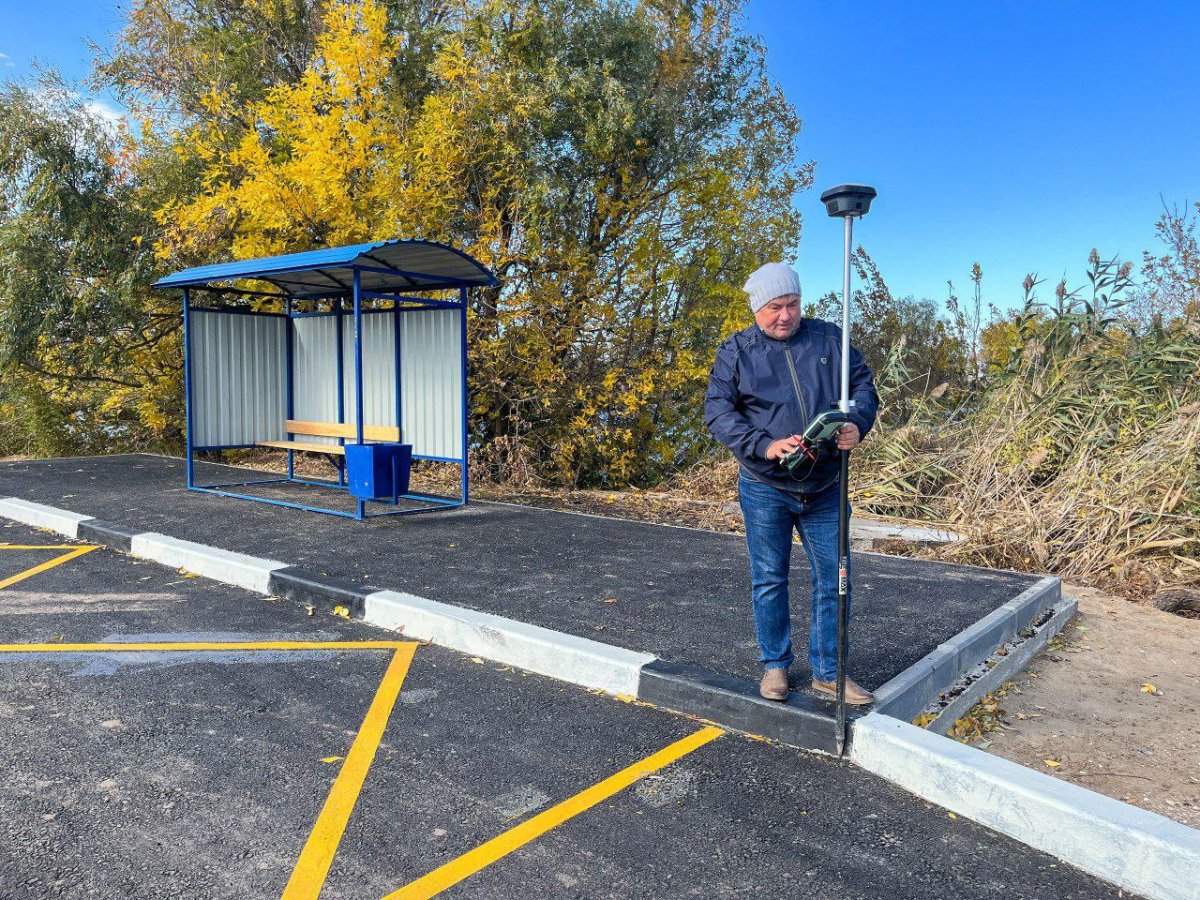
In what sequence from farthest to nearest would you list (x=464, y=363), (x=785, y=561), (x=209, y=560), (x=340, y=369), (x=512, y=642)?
(x=340, y=369) → (x=464, y=363) → (x=209, y=560) → (x=512, y=642) → (x=785, y=561)

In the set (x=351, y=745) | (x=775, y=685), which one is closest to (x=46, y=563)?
(x=351, y=745)

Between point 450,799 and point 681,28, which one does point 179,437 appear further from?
point 450,799

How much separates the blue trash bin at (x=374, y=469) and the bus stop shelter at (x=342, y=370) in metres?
0.01

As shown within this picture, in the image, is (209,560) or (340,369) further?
(340,369)

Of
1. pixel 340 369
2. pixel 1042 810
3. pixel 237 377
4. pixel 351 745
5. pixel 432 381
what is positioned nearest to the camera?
pixel 1042 810

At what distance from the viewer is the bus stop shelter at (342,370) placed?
8.30m

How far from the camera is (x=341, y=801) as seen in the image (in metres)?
3.04

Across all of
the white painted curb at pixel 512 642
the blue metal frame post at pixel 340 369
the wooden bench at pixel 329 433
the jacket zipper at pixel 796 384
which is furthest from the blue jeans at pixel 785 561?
the blue metal frame post at pixel 340 369

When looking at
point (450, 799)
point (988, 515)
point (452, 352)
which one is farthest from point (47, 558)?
point (988, 515)

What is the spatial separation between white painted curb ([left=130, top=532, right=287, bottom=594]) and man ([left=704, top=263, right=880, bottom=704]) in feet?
12.1

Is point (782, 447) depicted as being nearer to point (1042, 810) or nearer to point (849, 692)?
point (849, 692)

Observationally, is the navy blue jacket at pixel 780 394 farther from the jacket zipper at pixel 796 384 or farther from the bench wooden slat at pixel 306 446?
the bench wooden slat at pixel 306 446

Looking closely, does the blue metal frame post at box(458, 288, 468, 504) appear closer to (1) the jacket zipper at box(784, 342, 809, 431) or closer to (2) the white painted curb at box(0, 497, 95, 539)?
(2) the white painted curb at box(0, 497, 95, 539)

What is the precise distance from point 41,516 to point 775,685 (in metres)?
7.68
